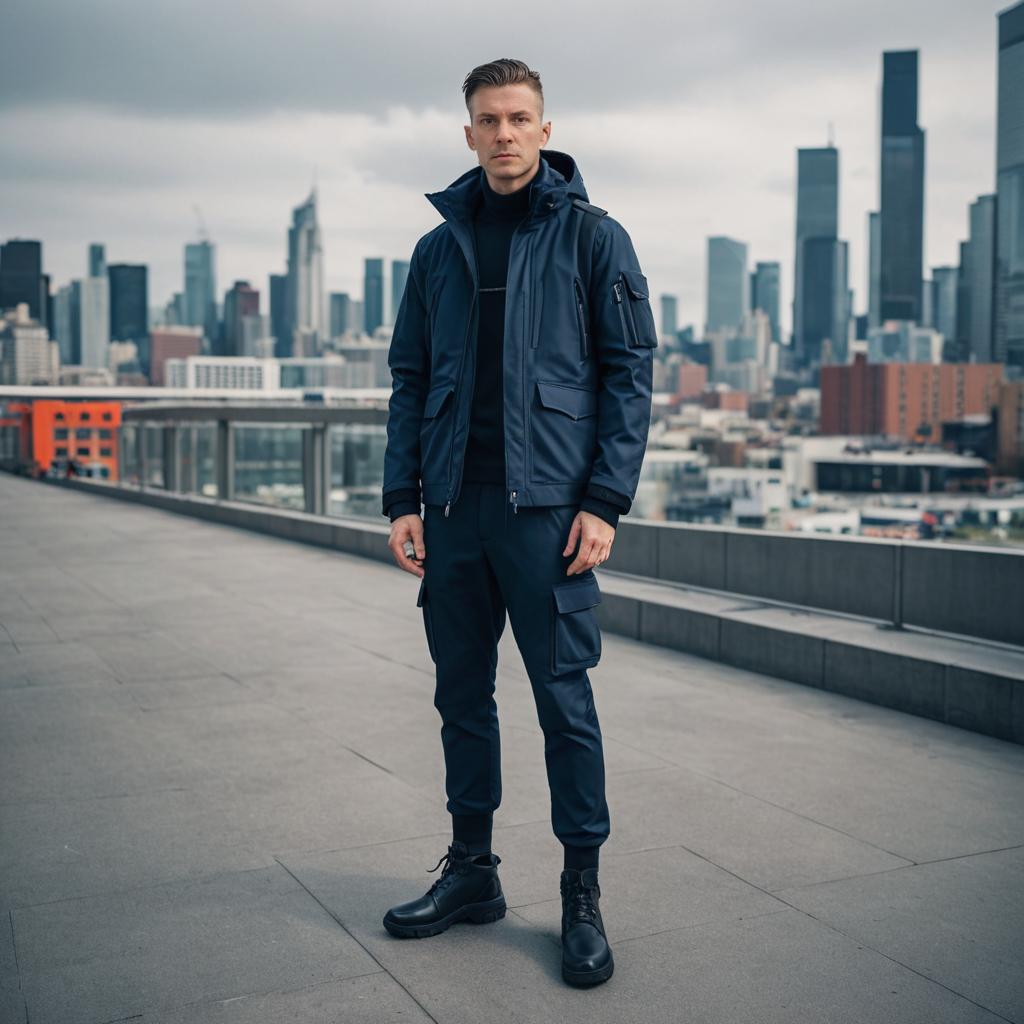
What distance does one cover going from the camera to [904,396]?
329 ft

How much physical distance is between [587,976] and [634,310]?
1413 millimetres

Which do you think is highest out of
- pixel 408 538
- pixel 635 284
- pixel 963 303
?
pixel 963 303

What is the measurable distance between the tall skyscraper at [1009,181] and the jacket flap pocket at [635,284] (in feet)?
274

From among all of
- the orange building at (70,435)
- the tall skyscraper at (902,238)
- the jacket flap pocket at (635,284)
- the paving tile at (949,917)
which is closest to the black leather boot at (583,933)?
the paving tile at (949,917)

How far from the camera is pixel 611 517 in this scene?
102 inches

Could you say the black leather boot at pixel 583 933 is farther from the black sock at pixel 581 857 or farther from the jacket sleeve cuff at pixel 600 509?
the jacket sleeve cuff at pixel 600 509

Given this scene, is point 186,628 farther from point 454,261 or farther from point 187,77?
point 187,77

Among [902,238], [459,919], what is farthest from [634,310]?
[902,238]

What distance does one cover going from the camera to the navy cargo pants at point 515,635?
2.60 m

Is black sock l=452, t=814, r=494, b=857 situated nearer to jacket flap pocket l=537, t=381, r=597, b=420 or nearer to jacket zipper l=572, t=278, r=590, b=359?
jacket flap pocket l=537, t=381, r=597, b=420

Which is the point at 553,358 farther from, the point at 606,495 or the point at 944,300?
the point at 944,300

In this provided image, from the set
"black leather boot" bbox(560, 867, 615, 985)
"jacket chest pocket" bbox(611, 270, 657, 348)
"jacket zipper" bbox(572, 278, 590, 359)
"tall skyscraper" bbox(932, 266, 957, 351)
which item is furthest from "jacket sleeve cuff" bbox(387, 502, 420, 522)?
"tall skyscraper" bbox(932, 266, 957, 351)

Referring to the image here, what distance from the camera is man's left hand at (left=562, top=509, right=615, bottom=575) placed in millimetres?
2564

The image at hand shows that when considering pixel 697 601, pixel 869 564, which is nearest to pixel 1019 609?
pixel 869 564
